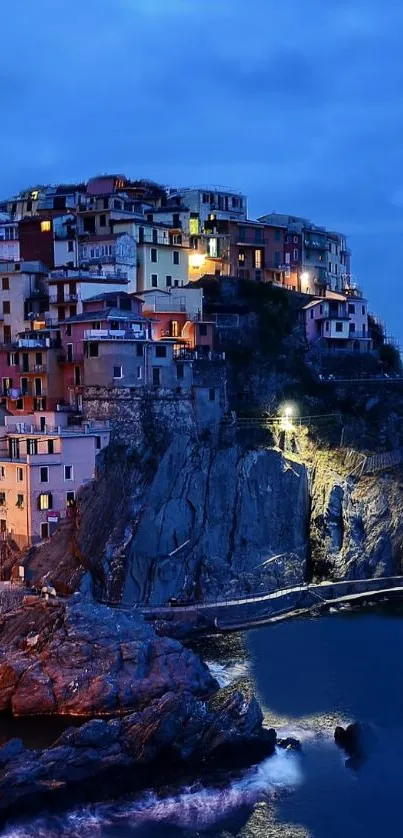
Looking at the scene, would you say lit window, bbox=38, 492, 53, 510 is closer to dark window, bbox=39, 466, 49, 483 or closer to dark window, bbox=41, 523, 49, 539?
dark window, bbox=39, 466, 49, 483

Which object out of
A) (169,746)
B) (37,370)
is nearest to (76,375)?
(37,370)

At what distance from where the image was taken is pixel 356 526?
58812 millimetres

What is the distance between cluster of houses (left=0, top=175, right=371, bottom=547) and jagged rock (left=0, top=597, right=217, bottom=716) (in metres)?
8.49

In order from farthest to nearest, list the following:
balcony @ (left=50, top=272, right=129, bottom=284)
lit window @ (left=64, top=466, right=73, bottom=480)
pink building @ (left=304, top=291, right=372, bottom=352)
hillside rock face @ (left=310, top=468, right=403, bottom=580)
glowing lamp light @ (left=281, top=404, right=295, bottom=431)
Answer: pink building @ (left=304, top=291, right=372, bottom=352), glowing lamp light @ (left=281, top=404, right=295, bottom=431), balcony @ (left=50, top=272, right=129, bottom=284), hillside rock face @ (left=310, top=468, right=403, bottom=580), lit window @ (left=64, top=466, right=73, bottom=480)

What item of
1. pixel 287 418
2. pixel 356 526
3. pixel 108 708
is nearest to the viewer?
pixel 108 708

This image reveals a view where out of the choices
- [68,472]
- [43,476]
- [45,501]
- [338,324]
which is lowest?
[45,501]

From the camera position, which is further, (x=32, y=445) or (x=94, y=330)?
(x=94, y=330)

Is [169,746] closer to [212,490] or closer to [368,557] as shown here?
[212,490]

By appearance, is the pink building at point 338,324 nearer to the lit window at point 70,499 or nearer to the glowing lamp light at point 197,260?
the glowing lamp light at point 197,260

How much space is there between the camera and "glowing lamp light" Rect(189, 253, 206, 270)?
68500 mm

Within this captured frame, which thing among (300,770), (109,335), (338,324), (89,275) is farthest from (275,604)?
(338,324)

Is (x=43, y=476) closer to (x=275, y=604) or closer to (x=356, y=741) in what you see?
(x=275, y=604)

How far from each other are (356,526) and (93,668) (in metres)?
22.5

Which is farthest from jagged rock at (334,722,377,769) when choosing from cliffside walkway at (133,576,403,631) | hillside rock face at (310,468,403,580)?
hillside rock face at (310,468,403,580)
